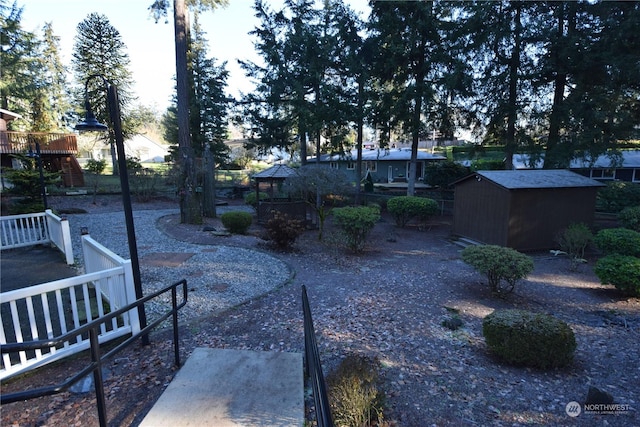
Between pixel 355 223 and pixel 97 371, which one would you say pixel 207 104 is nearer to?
pixel 355 223

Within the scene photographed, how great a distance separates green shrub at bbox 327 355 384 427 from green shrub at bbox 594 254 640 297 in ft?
19.8

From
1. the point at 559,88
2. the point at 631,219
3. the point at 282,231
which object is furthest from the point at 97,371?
the point at 559,88

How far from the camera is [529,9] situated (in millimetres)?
14109

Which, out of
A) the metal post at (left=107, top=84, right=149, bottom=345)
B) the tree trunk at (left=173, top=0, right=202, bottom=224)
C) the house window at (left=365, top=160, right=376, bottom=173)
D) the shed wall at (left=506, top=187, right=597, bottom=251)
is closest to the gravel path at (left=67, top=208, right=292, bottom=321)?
the metal post at (left=107, top=84, right=149, bottom=345)

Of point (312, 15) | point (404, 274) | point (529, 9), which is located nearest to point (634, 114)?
point (529, 9)

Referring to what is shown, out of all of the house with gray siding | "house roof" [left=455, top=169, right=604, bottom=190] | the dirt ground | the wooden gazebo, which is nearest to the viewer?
the dirt ground

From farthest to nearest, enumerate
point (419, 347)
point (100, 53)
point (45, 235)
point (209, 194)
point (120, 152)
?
point (100, 53) → point (209, 194) → point (45, 235) → point (419, 347) → point (120, 152)

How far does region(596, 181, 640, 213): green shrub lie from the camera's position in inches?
503

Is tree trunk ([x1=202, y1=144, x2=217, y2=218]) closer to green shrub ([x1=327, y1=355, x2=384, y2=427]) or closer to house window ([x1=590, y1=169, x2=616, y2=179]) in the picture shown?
green shrub ([x1=327, y1=355, x2=384, y2=427])

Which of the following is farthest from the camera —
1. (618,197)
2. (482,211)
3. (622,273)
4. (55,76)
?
(55,76)

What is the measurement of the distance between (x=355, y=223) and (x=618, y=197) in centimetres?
1189

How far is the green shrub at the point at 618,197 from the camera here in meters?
12.8

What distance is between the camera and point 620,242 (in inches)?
303

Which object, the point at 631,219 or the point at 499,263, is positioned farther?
the point at 631,219
